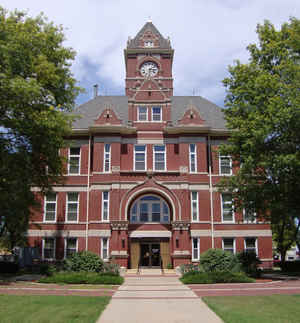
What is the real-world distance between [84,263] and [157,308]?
12.3m

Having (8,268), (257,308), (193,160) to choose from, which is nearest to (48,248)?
(8,268)

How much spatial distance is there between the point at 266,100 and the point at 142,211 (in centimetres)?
1459

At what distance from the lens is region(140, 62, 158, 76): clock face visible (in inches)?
1630

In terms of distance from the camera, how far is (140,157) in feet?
107

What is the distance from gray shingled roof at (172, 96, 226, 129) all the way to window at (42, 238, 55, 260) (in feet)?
52.5

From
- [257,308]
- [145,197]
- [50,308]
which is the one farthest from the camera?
[145,197]

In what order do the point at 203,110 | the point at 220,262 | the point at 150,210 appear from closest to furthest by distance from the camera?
the point at 220,262 → the point at 150,210 → the point at 203,110

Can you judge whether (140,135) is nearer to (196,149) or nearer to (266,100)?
(196,149)

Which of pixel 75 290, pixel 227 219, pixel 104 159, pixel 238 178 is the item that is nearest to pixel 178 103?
pixel 104 159

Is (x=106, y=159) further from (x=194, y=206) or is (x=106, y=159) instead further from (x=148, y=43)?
(x=148, y=43)

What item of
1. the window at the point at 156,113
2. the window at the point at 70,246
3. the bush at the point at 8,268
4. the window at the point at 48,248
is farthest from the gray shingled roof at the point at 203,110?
the bush at the point at 8,268

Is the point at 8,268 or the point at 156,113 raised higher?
the point at 156,113

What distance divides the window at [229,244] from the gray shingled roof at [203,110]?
1064 centimetres

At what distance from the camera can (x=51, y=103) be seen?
2261 cm
